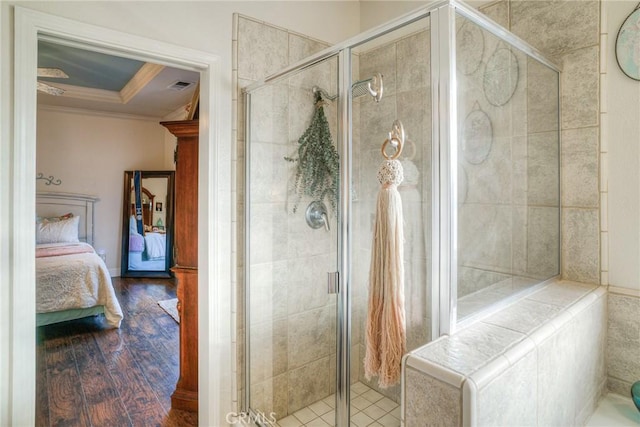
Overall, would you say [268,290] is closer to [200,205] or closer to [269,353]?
[269,353]

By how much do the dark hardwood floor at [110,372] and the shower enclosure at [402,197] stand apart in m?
0.92

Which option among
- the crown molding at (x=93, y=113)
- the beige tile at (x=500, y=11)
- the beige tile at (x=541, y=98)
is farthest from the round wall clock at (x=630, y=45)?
the crown molding at (x=93, y=113)

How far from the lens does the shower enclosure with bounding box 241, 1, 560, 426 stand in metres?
1.00

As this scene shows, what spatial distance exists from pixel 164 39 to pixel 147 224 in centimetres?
428

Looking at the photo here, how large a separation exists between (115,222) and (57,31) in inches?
178

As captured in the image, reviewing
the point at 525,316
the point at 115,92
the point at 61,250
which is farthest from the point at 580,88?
the point at 115,92

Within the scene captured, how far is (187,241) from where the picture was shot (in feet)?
6.73

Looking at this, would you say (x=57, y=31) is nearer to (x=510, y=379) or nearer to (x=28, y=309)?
(x=28, y=309)

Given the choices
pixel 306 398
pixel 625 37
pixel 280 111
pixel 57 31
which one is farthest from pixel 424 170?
pixel 57 31

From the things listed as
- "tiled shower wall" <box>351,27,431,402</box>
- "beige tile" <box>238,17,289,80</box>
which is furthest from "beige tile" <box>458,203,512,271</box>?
"beige tile" <box>238,17,289,80</box>

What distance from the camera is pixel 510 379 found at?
811 mm

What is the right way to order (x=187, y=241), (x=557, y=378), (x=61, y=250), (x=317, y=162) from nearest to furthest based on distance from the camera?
(x=557, y=378) < (x=317, y=162) < (x=187, y=241) < (x=61, y=250)

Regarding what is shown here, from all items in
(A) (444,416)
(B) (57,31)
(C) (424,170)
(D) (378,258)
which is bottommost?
(A) (444,416)

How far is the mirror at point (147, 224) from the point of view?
17.0ft
